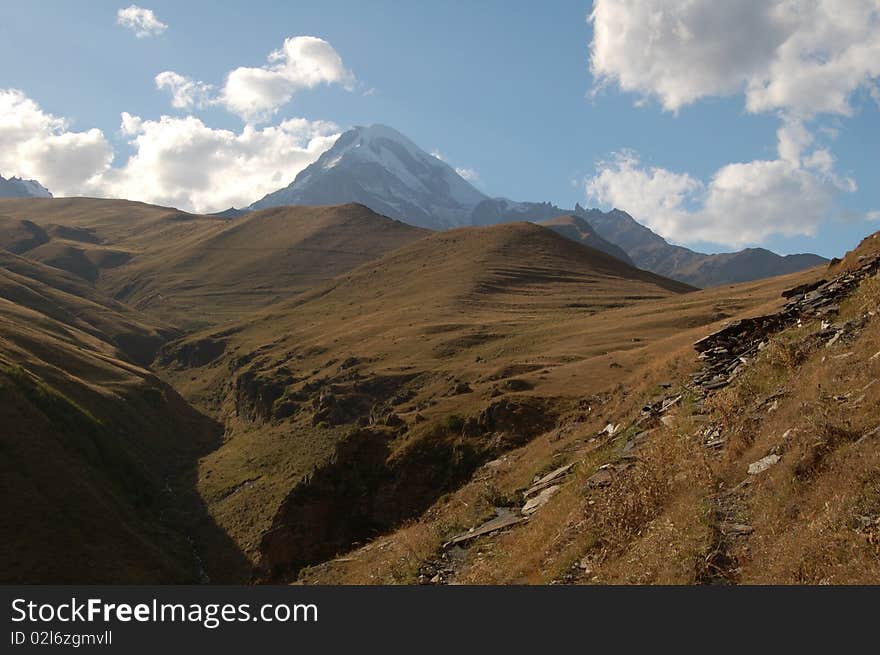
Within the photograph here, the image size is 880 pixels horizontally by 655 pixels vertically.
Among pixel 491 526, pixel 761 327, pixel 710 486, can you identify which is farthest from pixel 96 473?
pixel 710 486

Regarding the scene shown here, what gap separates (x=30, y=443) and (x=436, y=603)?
4217 centimetres

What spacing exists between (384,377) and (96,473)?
84.3 ft

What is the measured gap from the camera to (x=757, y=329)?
20188 mm

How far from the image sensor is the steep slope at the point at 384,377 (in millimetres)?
28500

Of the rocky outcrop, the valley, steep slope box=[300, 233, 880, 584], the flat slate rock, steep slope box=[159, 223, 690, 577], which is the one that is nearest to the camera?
steep slope box=[300, 233, 880, 584]

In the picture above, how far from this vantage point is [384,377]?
6284cm

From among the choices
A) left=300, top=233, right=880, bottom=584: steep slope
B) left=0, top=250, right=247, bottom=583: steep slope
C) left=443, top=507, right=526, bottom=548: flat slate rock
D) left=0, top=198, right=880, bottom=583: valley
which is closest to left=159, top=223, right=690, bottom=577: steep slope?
left=0, top=198, right=880, bottom=583: valley

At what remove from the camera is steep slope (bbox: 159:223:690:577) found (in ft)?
93.5

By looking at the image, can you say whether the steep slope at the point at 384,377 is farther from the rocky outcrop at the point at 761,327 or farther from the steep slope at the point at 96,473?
the rocky outcrop at the point at 761,327

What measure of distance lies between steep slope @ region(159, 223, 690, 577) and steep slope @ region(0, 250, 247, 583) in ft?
9.51

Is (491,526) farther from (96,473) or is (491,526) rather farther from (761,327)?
(96,473)

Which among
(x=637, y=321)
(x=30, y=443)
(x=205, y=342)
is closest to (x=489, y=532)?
(x=30, y=443)

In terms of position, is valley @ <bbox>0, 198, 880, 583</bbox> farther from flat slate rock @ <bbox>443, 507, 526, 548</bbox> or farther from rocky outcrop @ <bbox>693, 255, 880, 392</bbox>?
rocky outcrop @ <bbox>693, 255, 880, 392</bbox>

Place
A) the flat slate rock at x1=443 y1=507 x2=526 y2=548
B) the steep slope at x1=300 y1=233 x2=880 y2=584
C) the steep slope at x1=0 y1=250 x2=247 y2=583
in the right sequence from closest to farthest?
the steep slope at x1=300 y1=233 x2=880 y2=584 < the flat slate rock at x1=443 y1=507 x2=526 y2=548 < the steep slope at x1=0 y1=250 x2=247 y2=583
